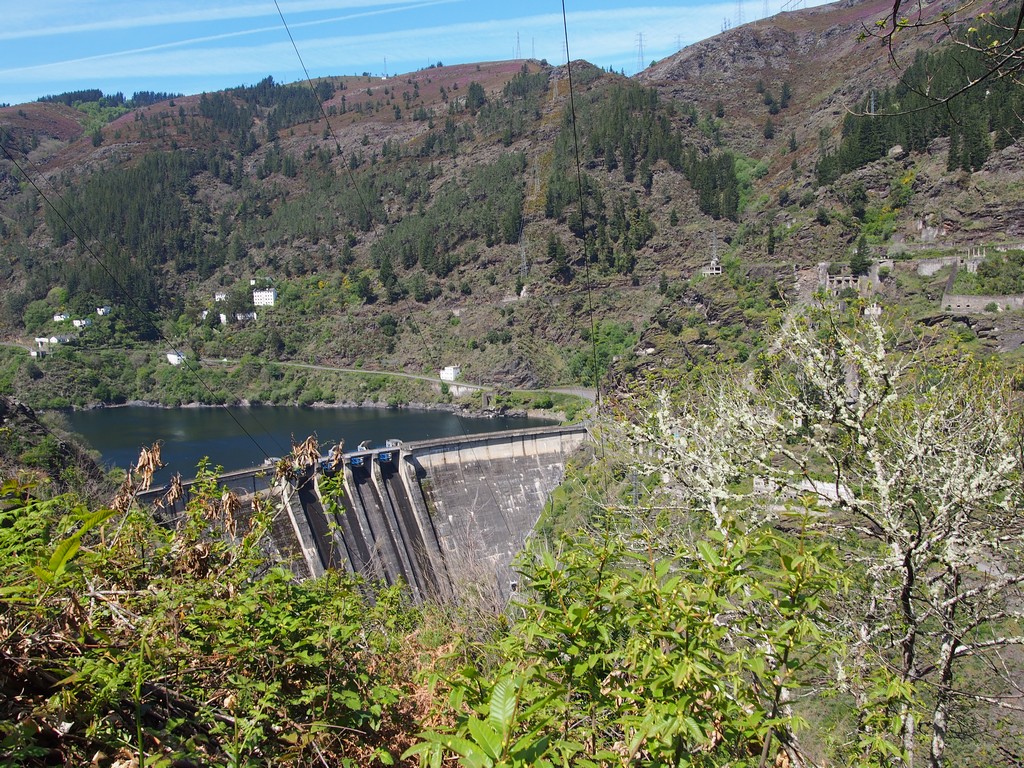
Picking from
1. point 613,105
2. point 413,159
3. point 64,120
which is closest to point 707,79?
point 613,105

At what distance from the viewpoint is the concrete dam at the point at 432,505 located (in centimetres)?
1562

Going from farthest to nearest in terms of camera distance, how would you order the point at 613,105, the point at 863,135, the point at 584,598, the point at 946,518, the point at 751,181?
the point at 613,105
the point at 751,181
the point at 863,135
the point at 946,518
the point at 584,598

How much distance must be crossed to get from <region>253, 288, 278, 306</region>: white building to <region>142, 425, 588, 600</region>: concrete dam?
44.1 meters

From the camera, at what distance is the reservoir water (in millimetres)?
33125

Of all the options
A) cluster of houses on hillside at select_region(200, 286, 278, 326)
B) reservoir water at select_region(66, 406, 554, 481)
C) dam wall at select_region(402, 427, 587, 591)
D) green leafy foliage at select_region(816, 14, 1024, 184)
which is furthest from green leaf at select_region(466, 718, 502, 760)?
cluster of houses on hillside at select_region(200, 286, 278, 326)

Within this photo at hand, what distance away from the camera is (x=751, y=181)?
5950 centimetres

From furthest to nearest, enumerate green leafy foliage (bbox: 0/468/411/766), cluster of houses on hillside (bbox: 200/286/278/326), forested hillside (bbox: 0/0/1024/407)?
cluster of houses on hillside (bbox: 200/286/278/326) < forested hillside (bbox: 0/0/1024/407) < green leafy foliage (bbox: 0/468/411/766)

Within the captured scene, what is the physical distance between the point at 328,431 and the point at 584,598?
37408mm

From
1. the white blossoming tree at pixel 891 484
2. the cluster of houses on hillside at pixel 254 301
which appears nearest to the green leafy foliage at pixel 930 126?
the white blossoming tree at pixel 891 484

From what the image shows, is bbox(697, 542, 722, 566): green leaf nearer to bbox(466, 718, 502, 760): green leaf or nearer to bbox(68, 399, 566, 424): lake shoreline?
bbox(466, 718, 502, 760): green leaf

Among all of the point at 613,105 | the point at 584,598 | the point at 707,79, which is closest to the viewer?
the point at 584,598

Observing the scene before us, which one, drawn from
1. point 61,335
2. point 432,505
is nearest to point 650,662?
point 432,505

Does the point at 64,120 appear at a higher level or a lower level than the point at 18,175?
higher

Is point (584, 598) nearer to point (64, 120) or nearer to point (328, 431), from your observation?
point (328, 431)
